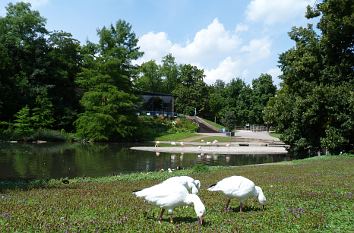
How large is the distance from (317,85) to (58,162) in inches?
1041

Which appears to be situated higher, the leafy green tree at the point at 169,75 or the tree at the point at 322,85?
the leafy green tree at the point at 169,75

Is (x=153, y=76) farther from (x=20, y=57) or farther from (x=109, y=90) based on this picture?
(x=109, y=90)

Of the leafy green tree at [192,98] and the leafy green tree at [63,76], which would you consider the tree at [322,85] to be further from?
the leafy green tree at [192,98]

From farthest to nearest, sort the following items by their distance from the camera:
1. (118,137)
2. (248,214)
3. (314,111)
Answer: (118,137)
(314,111)
(248,214)

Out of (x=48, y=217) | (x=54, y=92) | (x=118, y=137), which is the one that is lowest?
(x=48, y=217)

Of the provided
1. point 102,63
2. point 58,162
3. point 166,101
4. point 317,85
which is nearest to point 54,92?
point 102,63

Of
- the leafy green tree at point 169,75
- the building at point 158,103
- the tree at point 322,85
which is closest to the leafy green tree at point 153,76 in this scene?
the leafy green tree at point 169,75

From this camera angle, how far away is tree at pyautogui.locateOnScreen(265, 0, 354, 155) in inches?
1692

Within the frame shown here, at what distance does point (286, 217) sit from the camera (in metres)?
10.4

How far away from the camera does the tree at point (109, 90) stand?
76.6 meters

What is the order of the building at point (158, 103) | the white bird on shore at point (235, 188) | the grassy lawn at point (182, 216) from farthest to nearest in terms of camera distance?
1. the building at point (158, 103)
2. the white bird on shore at point (235, 188)
3. the grassy lawn at point (182, 216)

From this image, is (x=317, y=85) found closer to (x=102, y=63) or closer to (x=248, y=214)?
(x=248, y=214)

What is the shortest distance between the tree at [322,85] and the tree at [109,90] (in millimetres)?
34923

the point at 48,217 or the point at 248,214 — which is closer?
the point at 48,217
